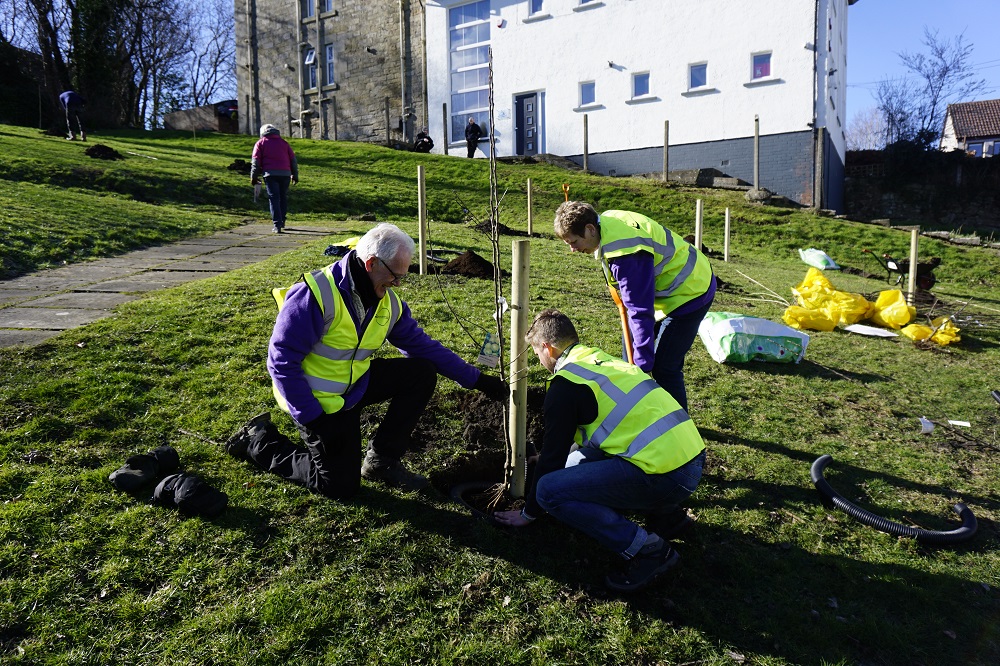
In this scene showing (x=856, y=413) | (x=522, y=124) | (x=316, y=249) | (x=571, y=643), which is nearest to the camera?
(x=571, y=643)

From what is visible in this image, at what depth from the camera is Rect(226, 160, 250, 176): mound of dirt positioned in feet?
57.7

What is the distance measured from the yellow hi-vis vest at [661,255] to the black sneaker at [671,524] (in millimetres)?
1276

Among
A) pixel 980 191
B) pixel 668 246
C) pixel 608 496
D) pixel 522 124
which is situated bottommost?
pixel 608 496

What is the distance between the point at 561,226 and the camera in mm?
3752

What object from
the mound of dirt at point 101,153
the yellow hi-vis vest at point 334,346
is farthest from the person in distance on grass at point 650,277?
the mound of dirt at point 101,153

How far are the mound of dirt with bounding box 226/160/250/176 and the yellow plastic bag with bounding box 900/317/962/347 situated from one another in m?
15.8

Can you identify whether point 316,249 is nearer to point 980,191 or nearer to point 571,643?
point 571,643

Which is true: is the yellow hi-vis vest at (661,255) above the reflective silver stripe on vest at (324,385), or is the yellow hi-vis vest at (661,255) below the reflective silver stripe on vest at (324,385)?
above

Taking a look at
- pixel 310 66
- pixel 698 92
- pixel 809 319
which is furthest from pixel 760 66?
pixel 310 66

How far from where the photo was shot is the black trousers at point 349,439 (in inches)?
139

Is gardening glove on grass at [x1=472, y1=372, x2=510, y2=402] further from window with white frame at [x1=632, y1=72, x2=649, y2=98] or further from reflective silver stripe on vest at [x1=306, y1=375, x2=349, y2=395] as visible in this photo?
window with white frame at [x1=632, y1=72, x2=649, y2=98]

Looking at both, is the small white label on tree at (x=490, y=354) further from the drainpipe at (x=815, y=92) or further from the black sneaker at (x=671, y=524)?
the drainpipe at (x=815, y=92)

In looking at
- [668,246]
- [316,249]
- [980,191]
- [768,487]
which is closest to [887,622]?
[768,487]

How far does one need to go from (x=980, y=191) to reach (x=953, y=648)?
27.0 meters
